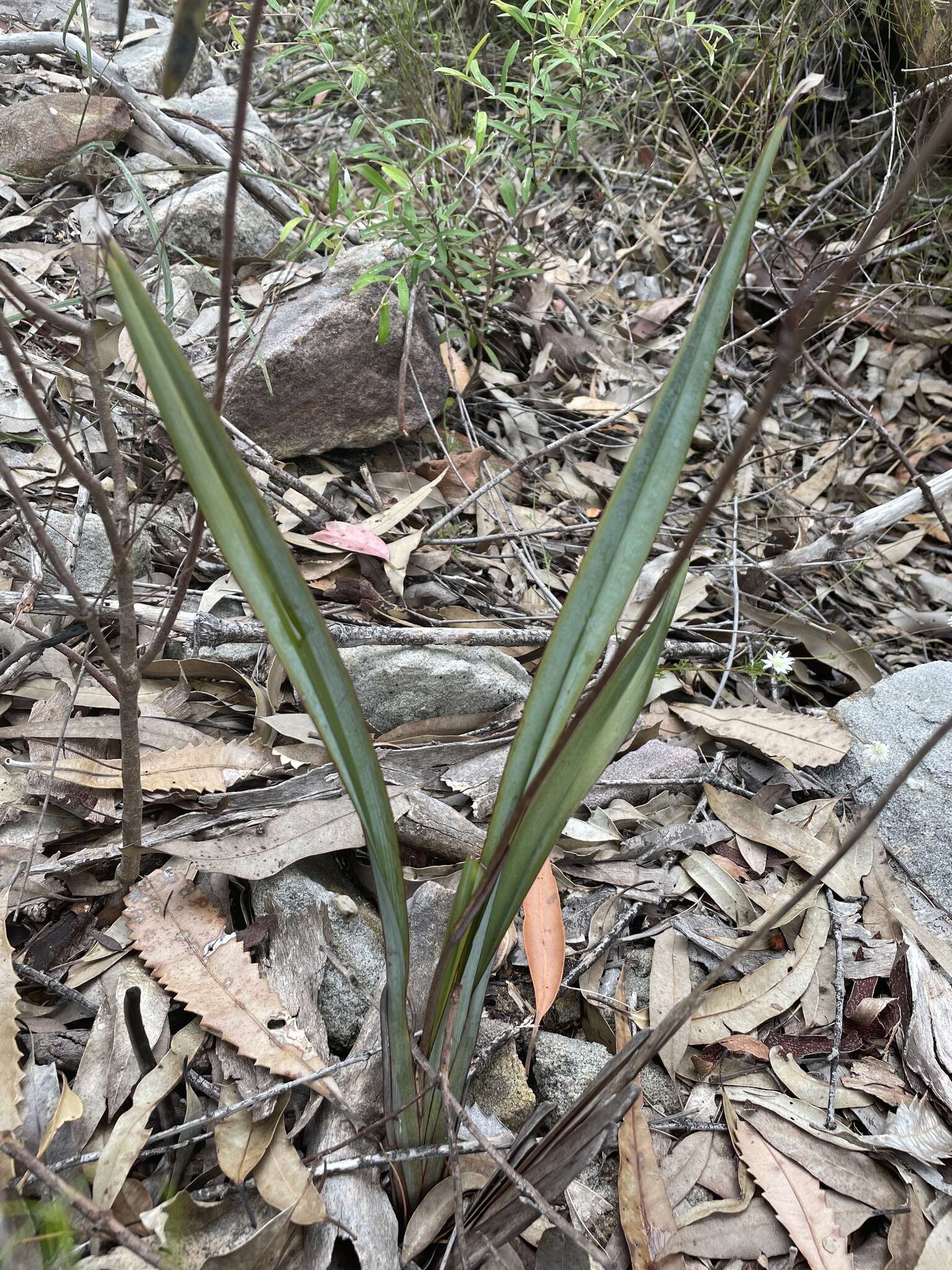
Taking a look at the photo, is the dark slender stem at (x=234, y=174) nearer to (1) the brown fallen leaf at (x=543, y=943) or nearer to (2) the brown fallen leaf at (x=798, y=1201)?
(1) the brown fallen leaf at (x=543, y=943)

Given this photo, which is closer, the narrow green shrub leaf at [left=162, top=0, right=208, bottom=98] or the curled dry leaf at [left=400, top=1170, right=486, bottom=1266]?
the narrow green shrub leaf at [left=162, top=0, right=208, bottom=98]

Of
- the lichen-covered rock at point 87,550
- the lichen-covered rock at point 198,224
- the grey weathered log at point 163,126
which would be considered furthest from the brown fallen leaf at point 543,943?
the grey weathered log at point 163,126

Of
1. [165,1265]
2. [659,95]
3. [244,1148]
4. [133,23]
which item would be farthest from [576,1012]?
[133,23]

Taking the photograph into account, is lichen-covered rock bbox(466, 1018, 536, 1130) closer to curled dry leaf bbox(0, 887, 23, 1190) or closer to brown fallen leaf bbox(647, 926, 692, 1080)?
brown fallen leaf bbox(647, 926, 692, 1080)

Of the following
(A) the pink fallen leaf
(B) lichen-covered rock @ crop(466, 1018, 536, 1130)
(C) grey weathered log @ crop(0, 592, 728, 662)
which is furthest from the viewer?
(A) the pink fallen leaf

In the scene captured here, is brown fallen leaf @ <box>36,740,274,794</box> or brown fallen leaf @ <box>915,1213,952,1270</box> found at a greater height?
brown fallen leaf @ <box>36,740,274,794</box>

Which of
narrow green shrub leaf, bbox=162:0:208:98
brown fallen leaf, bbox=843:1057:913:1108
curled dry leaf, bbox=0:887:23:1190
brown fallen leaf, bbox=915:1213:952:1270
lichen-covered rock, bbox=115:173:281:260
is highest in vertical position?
narrow green shrub leaf, bbox=162:0:208:98

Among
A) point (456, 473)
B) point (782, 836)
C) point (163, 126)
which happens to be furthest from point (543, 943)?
point (163, 126)

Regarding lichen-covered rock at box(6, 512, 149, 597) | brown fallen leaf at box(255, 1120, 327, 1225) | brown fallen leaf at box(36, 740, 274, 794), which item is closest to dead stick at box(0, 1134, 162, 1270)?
brown fallen leaf at box(255, 1120, 327, 1225)
